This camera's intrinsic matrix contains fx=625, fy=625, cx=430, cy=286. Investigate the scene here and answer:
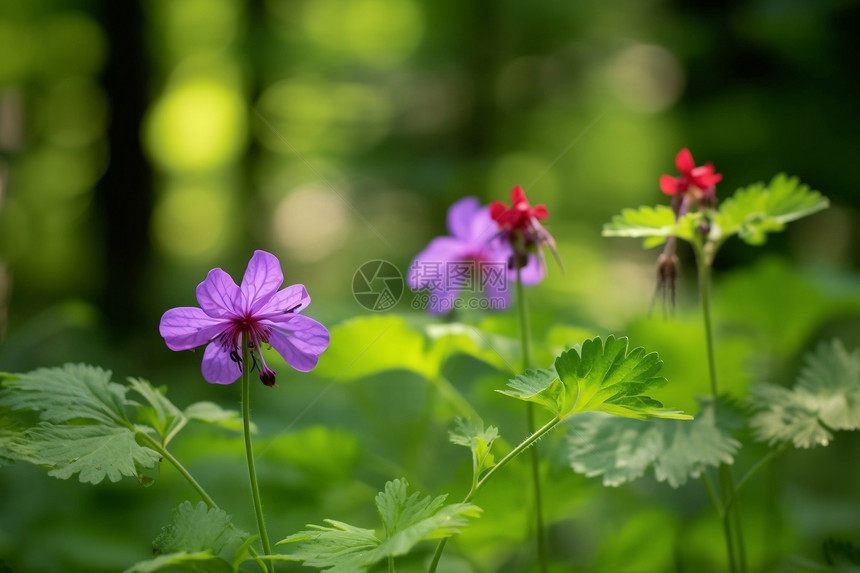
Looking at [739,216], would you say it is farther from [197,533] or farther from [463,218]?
[197,533]

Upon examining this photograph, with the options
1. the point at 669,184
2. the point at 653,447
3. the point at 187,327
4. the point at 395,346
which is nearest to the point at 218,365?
the point at 187,327

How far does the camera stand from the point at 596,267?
6852 millimetres

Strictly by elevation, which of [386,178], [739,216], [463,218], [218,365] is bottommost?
[218,365]

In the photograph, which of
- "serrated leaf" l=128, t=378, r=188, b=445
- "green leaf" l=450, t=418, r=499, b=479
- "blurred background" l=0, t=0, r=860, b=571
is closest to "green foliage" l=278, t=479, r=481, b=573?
"green leaf" l=450, t=418, r=499, b=479

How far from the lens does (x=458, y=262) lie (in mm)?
1519

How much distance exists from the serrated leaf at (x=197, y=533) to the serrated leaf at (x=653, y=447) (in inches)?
20.9

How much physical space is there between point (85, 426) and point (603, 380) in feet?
2.34

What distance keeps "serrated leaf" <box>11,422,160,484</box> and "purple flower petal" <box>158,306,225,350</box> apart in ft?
0.49

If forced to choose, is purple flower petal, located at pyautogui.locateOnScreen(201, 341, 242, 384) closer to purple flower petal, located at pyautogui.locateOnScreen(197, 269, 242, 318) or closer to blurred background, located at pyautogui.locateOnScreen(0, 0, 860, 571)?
purple flower petal, located at pyautogui.locateOnScreen(197, 269, 242, 318)

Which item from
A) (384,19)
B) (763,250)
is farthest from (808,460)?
(384,19)

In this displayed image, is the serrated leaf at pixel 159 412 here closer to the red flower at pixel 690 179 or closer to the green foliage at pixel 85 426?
the green foliage at pixel 85 426

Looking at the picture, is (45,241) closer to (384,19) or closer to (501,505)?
(384,19)

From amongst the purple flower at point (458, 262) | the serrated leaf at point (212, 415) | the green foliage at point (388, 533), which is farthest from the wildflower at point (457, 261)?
the green foliage at point (388, 533)

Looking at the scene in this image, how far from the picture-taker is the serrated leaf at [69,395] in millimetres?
876
